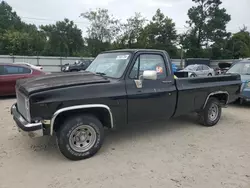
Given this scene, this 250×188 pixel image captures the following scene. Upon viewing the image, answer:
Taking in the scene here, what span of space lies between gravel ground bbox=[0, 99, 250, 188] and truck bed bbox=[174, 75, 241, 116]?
2.15 feet

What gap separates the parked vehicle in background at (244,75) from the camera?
24.8ft

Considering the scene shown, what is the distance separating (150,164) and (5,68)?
770cm

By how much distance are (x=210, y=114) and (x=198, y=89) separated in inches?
36.3

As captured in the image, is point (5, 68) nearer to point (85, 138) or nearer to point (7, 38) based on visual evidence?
point (85, 138)

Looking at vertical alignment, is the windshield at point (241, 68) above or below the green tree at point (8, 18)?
below

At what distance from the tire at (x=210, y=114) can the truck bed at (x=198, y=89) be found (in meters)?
0.24

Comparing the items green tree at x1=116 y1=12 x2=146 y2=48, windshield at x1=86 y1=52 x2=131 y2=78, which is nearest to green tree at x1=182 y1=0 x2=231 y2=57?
green tree at x1=116 y1=12 x2=146 y2=48

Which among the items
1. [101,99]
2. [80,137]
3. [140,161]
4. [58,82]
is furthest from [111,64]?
[140,161]

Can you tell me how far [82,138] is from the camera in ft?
12.1

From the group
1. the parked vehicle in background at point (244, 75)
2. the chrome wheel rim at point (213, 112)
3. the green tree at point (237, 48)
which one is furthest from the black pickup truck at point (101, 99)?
the green tree at point (237, 48)

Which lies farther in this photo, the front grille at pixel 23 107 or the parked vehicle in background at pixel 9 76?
the parked vehicle in background at pixel 9 76

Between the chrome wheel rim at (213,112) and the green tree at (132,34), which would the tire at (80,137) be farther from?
the green tree at (132,34)

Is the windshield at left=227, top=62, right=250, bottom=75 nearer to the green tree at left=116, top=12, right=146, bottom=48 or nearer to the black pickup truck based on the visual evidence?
the black pickup truck

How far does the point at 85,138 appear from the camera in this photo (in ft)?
12.2
